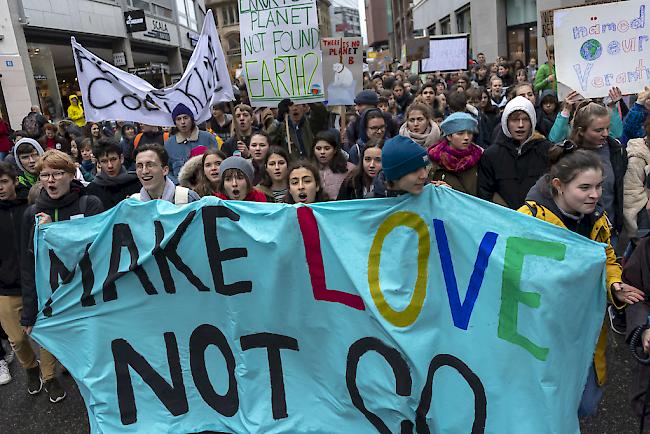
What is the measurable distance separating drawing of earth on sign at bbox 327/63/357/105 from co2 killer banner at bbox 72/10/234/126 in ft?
5.58

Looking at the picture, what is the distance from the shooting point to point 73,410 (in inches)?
141

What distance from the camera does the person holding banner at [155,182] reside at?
11.7 feet

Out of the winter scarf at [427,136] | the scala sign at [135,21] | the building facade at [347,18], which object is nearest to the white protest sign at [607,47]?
the winter scarf at [427,136]

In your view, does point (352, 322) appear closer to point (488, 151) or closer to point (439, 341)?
point (439, 341)

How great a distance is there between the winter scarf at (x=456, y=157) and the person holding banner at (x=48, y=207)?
233 cm

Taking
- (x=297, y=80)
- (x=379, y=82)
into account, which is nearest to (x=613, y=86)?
(x=297, y=80)

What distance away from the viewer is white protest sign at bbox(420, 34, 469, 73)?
1084cm

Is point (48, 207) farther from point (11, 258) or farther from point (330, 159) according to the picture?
point (330, 159)

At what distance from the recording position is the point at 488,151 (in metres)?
3.68

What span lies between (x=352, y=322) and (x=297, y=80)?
11.7ft

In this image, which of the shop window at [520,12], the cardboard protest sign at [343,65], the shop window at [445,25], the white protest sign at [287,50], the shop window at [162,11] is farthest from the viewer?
the shop window at [162,11]

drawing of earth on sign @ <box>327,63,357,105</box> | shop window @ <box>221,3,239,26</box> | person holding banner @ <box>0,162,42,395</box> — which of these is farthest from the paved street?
shop window @ <box>221,3,239,26</box>

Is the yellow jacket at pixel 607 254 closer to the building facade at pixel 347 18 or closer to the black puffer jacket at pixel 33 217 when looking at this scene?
the black puffer jacket at pixel 33 217

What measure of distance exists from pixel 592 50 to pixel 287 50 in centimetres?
296
